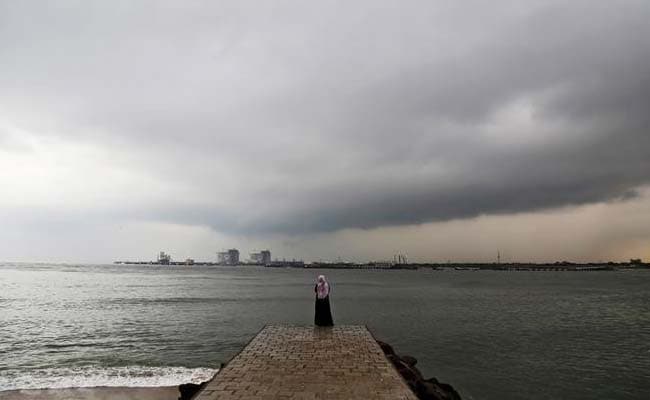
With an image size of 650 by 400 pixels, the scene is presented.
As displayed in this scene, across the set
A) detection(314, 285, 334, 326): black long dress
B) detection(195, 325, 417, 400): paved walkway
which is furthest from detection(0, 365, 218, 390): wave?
detection(195, 325, 417, 400): paved walkway

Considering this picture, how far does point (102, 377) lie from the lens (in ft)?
56.4

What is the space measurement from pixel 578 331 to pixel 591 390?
15.2 metres

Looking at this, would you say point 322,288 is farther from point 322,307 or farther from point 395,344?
point 395,344

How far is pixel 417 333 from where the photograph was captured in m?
28.4

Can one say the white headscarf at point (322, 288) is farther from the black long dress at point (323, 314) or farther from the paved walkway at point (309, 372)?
the paved walkway at point (309, 372)

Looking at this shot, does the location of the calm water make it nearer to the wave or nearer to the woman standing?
the wave

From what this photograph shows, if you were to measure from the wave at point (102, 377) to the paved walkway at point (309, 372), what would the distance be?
477cm

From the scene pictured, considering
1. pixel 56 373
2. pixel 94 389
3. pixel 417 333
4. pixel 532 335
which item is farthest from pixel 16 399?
pixel 532 335

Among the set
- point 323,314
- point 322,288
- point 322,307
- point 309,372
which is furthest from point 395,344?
point 309,372

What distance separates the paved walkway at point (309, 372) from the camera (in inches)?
328

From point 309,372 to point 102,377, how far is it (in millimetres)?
11189

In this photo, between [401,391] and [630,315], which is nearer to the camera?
[401,391]

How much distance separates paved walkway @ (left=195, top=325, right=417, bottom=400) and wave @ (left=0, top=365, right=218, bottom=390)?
4.77 meters

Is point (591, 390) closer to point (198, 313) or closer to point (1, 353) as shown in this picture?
point (1, 353)
